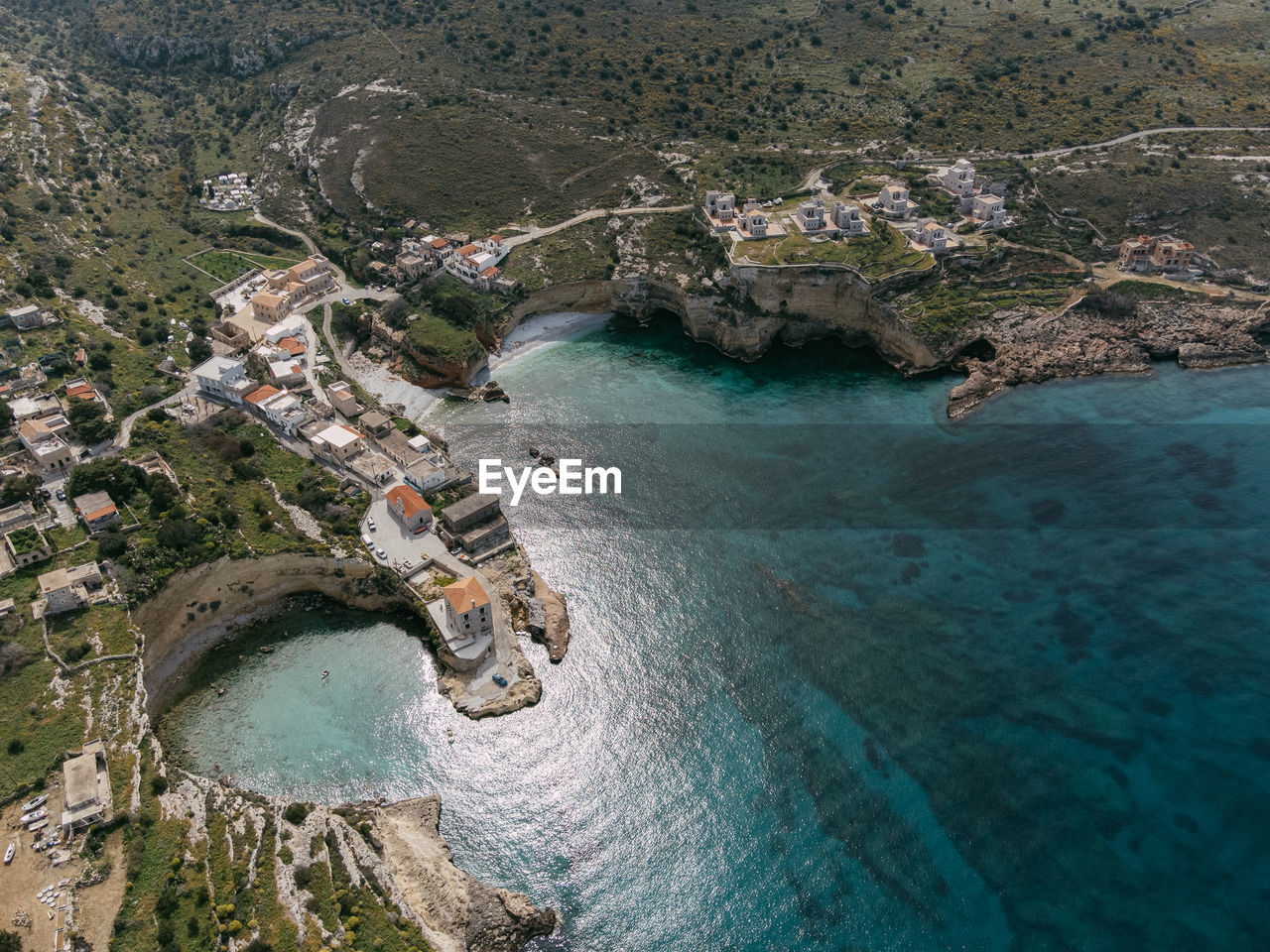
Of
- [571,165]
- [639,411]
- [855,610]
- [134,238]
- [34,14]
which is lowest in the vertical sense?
[855,610]

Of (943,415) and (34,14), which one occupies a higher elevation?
(34,14)

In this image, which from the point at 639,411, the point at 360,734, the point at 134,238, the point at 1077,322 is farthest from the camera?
the point at 134,238

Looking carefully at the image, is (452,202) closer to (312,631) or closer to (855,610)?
(312,631)

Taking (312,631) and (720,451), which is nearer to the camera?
(312,631)

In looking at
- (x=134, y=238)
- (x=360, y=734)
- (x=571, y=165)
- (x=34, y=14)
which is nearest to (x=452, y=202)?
(x=571, y=165)

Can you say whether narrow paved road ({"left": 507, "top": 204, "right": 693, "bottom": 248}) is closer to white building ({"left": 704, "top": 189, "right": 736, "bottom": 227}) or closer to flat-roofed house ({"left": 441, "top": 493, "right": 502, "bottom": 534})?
white building ({"left": 704, "top": 189, "right": 736, "bottom": 227})

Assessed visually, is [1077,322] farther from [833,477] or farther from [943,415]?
[833,477]

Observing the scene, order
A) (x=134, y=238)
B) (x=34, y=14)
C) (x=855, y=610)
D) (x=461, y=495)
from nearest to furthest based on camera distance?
(x=855, y=610), (x=461, y=495), (x=134, y=238), (x=34, y=14)
